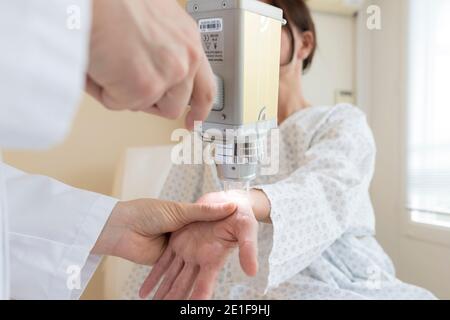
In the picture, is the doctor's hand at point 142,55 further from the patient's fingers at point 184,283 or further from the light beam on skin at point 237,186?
the patient's fingers at point 184,283

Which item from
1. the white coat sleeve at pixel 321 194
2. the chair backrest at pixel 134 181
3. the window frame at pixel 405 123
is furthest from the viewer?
the chair backrest at pixel 134 181

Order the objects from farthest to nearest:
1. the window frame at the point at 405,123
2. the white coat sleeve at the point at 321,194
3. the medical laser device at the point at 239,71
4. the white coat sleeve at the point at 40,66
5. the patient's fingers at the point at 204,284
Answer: the window frame at the point at 405,123 → the white coat sleeve at the point at 321,194 → the patient's fingers at the point at 204,284 → the medical laser device at the point at 239,71 → the white coat sleeve at the point at 40,66

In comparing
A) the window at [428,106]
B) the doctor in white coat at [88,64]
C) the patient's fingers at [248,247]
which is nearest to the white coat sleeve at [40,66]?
the doctor in white coat at [88,64]

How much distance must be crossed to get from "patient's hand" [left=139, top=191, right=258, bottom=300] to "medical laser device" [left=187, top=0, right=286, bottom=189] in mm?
97

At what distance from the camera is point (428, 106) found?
722 millimetres

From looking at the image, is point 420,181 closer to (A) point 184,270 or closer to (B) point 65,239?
(A) point 184,270

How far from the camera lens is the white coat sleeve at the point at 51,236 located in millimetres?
532

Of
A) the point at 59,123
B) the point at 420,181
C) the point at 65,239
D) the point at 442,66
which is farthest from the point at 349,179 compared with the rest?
the point at 59,123

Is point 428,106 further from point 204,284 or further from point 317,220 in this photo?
point 204,284

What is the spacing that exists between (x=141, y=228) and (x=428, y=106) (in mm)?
530

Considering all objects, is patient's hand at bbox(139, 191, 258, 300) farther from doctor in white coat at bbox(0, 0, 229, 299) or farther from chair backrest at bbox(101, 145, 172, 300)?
chair backrest at bbox(101, 145, 172, 300)

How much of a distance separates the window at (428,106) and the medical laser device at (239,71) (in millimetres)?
408

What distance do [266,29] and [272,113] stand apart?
0.29 feet

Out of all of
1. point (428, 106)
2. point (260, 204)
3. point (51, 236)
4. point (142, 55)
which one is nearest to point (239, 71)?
point (142, 55)
